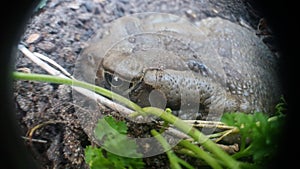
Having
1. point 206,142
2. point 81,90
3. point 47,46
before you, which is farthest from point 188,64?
point 47,46

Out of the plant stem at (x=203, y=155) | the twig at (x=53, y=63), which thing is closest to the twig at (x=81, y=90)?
the twig at (x=53, y=63)

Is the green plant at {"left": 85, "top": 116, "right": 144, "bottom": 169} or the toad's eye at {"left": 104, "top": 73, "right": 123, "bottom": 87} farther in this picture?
the toad's eye at {"left": 104, "top": 73, "right": 123, "bottom": 87}

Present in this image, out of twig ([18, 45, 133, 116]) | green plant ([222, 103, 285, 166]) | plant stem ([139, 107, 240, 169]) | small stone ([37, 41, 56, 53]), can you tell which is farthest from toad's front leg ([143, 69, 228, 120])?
small stone ([37, 41, 56, 53])

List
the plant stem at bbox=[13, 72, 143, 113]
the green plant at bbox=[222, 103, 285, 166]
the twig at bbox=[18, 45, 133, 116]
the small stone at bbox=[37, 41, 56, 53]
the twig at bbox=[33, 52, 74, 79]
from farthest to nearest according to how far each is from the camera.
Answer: the small stone at bbox=[37, 41, 56, 53] → the twig at bbox=[33, 52, 74, 79] → the twig at bbox=[18, 45, 133, 116] → the plant stem at bbox=[13, 72, 143, 113] → the green plant at bbox=[222, 103, 285, 166]

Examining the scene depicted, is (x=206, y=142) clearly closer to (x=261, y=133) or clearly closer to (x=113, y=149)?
(x=261, y=133)

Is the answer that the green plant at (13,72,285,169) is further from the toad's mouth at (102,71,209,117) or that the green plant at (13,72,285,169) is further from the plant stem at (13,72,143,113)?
the toad's mouth at (102,71,209,117)

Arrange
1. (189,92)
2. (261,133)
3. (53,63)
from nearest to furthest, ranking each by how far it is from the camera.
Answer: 1. (261,133)
2. (189,92)
3. (53,63)

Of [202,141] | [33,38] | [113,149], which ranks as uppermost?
[33,38]
